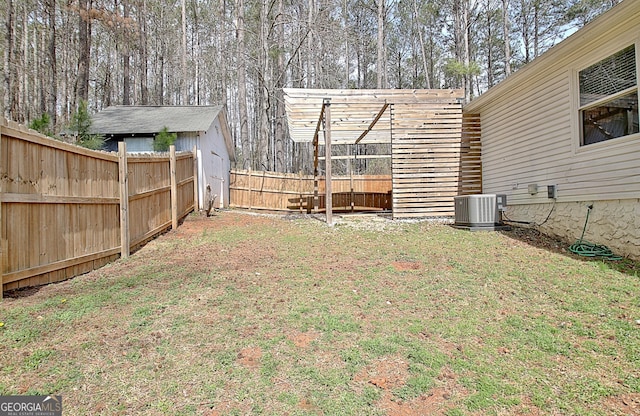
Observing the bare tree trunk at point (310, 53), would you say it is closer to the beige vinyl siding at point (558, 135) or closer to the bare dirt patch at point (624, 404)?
the beige vinyl siding at point (558, 135)

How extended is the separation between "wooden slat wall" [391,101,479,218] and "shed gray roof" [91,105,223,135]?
6159 millimetres

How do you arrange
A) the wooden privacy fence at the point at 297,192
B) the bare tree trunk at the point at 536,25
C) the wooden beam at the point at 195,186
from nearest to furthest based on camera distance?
the wooden beam at the point at 195,186
the wooden privacy fence at the point at 297,192
the bare tree trunk at the point at 536,25

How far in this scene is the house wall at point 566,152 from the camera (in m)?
4.76

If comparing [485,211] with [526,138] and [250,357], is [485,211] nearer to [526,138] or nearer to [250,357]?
[526,138]

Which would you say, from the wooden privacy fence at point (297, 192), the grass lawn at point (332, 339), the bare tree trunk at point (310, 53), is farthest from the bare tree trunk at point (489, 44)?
the grass lawn at point (332, 339)

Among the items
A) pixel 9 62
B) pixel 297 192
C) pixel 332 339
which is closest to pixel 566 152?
pixel 332 339

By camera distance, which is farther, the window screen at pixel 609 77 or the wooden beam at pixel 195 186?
the wooden beam at pixel 195 186

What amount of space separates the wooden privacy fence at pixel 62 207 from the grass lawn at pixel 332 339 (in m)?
0.28

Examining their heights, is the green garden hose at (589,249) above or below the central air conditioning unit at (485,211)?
below

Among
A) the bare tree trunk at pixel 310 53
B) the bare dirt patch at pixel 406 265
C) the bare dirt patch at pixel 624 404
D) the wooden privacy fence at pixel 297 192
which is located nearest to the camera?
the bare dirt patch at pixel 624 404

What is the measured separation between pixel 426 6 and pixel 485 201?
1797 cm

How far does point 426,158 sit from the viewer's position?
349 inches

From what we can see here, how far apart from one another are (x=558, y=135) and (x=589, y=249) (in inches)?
84.6

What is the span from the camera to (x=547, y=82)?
6379 mm
